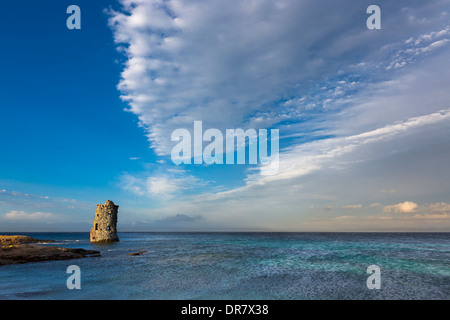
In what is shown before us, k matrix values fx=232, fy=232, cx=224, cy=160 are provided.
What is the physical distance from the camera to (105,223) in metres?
59.8

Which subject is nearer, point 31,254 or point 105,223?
point 31,254

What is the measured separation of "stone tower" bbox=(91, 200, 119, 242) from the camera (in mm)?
57938

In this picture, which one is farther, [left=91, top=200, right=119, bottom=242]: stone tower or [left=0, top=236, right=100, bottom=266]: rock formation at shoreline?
[left=91, top=200, right=119, bottom=242]: stone tower

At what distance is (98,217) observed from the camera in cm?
5825

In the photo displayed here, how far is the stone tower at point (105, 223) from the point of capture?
2281 inches

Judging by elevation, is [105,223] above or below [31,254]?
below

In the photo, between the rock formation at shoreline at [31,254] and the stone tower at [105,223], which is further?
the stone tower at [105,223]

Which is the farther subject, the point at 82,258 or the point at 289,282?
the point at 82,258
